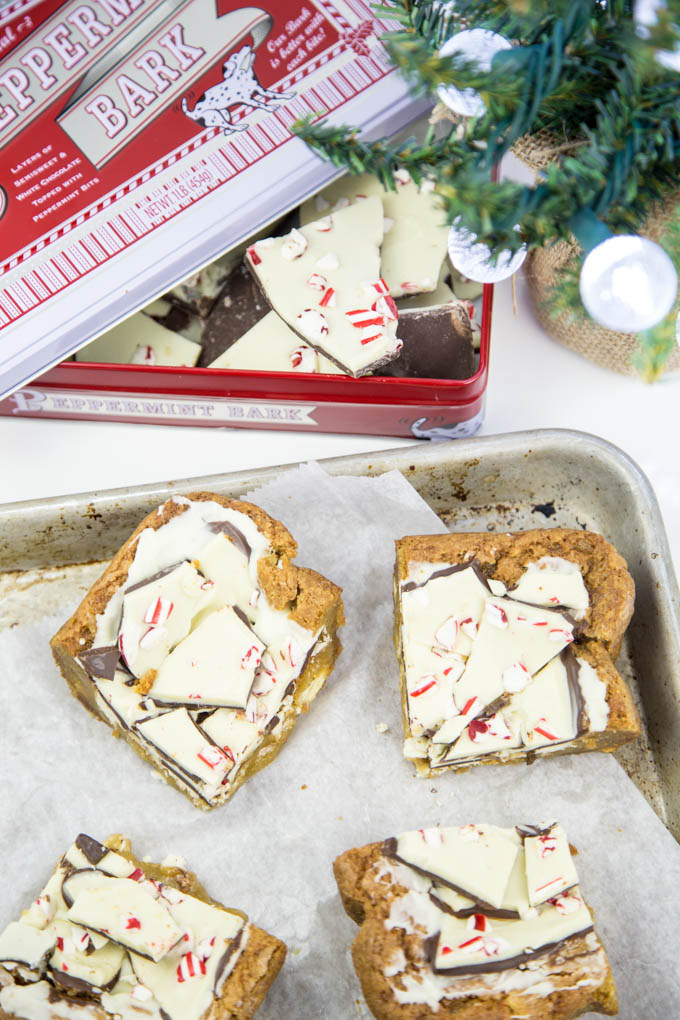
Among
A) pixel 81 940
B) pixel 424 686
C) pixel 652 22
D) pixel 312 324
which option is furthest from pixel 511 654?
pixel 652 22

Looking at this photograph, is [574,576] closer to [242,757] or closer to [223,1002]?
[242,757]

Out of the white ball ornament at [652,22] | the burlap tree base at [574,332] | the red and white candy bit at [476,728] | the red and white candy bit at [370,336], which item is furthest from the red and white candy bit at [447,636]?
the white ball ornament at [652,22]

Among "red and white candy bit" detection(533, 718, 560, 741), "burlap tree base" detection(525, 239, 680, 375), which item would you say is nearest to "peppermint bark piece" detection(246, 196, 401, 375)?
"burlap tree base" detection(525, 239, 680, 375)

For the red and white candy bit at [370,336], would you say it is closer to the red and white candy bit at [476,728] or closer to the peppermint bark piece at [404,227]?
the peppermint bark piece at [404,227]

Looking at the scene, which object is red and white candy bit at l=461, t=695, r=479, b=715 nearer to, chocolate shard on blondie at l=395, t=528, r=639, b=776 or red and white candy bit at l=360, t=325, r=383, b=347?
chocolate shard on blondie at l=395, t=528, r=639, b=776

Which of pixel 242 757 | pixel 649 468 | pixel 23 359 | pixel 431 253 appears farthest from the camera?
pixel 649 468

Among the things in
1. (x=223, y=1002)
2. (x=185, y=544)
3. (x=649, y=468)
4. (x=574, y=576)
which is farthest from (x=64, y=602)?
(x=649, y=468)
